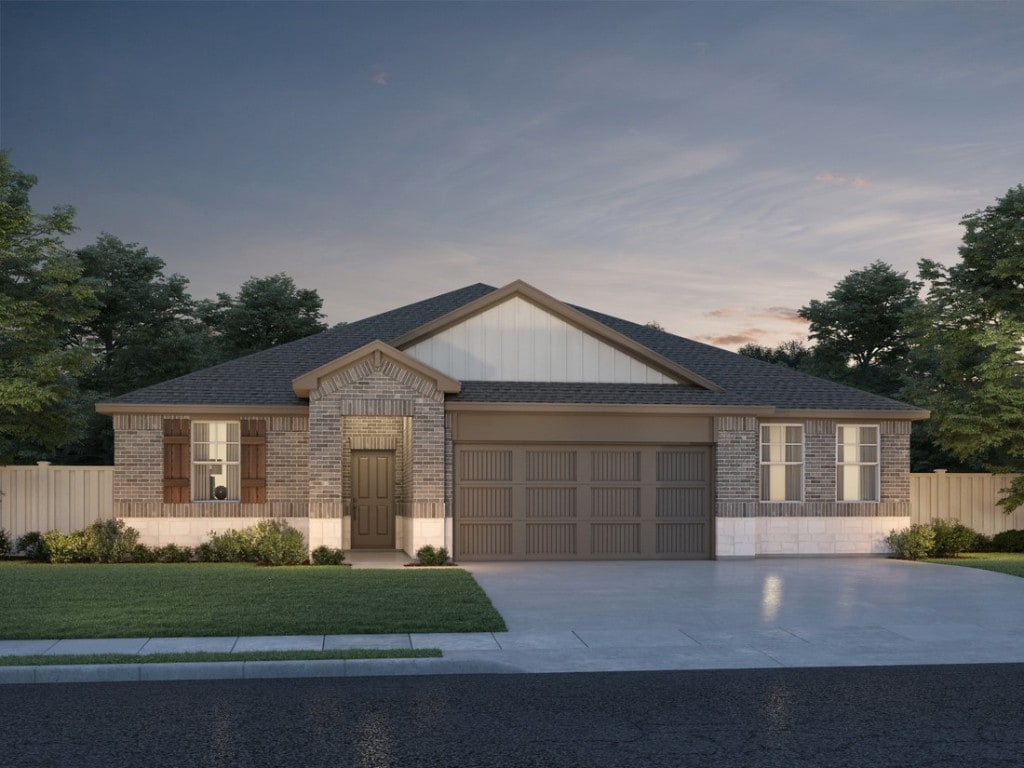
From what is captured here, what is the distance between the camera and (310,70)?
74.9 feet

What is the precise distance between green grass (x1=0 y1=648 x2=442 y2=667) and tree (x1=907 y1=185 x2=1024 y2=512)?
19.8 meters

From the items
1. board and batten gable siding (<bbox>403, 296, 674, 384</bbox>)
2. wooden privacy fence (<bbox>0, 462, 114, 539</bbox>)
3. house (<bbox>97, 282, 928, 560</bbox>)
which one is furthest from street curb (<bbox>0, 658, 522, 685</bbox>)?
wooden privacy fence (<bbox>0, 462, 114, 539</bbox>)

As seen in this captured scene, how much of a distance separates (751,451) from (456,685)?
1465cm

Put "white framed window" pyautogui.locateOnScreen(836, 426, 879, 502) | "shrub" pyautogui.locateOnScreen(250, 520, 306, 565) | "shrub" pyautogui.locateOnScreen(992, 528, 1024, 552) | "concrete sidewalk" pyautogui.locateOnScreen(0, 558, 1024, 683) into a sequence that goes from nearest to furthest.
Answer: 1. "concrete sidewalk" pyautogui.locateOnScreen(0, 558, 1024, 683)
2. "shrub" pyautogui.locateOnScreen(250, 520, 306, 565)
3. "white framed window" pyautogui.locateOnScreen(836, 426, 879, 502)
4. "shrub" pyautogui.locateOnScreen(992, 528, 1024, 552)

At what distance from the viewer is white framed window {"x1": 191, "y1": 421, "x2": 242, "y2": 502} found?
75.8ft

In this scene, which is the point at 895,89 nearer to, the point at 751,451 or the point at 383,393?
the point at 751,451

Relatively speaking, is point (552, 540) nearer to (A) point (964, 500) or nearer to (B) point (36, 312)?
(A) point (964, 500)

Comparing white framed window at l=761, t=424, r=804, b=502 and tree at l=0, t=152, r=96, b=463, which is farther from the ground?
tree at l=0, t=152, r=96, b=463

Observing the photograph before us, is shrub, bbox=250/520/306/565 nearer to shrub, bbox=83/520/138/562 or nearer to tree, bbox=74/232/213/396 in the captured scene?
shrub, bbox=83/520/138/562

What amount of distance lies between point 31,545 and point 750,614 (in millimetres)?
16655

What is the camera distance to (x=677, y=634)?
12867mm

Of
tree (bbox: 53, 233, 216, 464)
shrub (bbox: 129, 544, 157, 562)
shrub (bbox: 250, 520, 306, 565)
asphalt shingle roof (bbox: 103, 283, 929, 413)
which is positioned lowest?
shrub (bbox: 129, 544, 157, 562)

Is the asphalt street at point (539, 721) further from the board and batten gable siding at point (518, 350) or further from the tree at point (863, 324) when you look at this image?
the tree at point (863, 324)

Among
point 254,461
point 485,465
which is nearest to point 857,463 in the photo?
point 485,465
